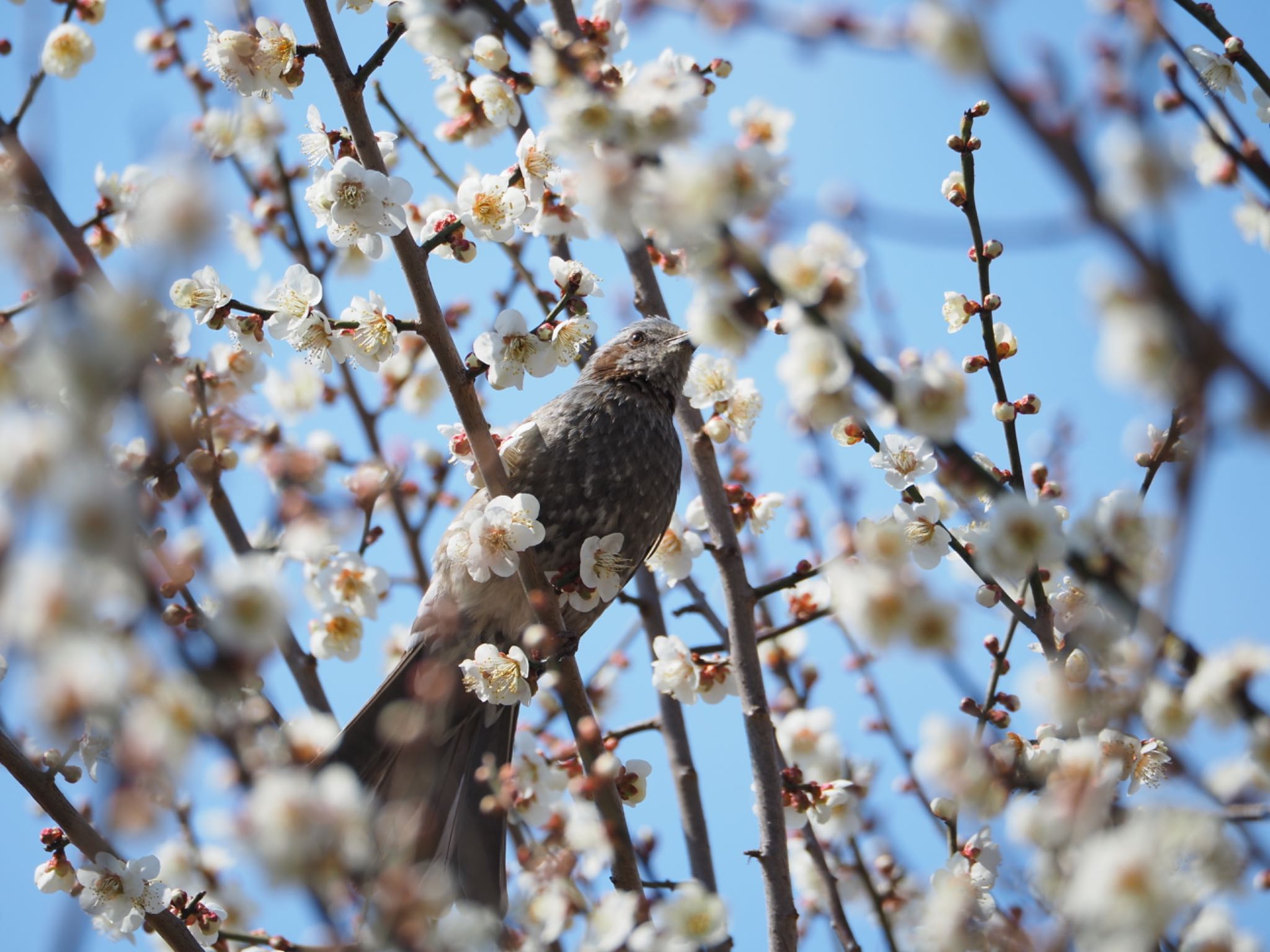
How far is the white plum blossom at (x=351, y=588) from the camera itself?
3.15 metres

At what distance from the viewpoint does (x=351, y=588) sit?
3184 millimetres

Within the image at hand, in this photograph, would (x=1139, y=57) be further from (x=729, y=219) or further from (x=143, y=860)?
(x=143, y=860)

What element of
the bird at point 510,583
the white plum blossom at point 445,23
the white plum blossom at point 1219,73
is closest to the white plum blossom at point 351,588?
the bird at point 510,583

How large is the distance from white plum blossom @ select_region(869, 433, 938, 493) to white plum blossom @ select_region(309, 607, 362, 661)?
5.35ft

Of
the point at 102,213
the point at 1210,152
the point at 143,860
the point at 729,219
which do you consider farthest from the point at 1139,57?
the point at 102,213

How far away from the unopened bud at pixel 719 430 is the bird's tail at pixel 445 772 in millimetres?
970

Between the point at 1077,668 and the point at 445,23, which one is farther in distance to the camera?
the point at 1077,668

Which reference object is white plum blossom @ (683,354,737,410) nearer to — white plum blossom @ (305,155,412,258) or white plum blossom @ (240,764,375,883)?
white plum blossom @ (305,155,412,258)

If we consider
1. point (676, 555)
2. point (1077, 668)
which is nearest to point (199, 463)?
point (1077, 668)

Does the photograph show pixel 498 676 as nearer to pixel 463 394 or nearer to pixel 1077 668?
pixel 463 394

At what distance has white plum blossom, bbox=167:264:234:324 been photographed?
2508 millimetres

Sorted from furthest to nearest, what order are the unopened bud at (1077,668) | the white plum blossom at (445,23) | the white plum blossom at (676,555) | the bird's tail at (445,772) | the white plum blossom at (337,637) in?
1. the white plum blossom at (676,555)
2. the white plum blossom at (337,637)
3. the bird's tail at (445,772)
4. the unopened bud at (1077,668)
5. the white plum blossom at (445,23)

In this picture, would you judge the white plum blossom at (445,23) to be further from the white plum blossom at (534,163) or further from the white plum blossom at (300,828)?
the white plum blossom at (300,828)

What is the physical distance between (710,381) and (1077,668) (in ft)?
4.61
